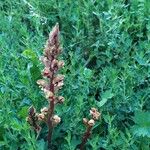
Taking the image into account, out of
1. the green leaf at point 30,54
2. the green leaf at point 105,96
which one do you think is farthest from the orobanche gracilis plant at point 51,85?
the green leaf at point 30,54

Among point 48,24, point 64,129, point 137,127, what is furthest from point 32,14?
point 137,127

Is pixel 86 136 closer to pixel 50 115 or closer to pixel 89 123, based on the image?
pixel 89 123

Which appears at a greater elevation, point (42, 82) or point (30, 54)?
point (42, 82)

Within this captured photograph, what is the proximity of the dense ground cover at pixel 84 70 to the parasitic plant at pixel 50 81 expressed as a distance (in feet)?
0.33

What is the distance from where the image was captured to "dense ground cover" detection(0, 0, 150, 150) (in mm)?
2170

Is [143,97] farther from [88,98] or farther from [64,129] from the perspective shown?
[64,129]

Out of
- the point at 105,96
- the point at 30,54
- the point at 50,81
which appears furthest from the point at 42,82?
the point at 30,54

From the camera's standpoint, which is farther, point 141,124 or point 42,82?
point 141,124

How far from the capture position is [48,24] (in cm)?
290

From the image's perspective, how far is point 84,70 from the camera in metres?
2.37

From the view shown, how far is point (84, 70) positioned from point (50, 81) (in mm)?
549

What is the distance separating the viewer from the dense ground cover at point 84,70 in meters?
2.17

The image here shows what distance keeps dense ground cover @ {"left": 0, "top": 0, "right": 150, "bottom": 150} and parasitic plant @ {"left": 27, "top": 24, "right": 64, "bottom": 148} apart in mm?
100

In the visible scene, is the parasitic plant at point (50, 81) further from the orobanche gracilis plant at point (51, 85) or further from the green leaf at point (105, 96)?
the green leaf at point (105, 96)
